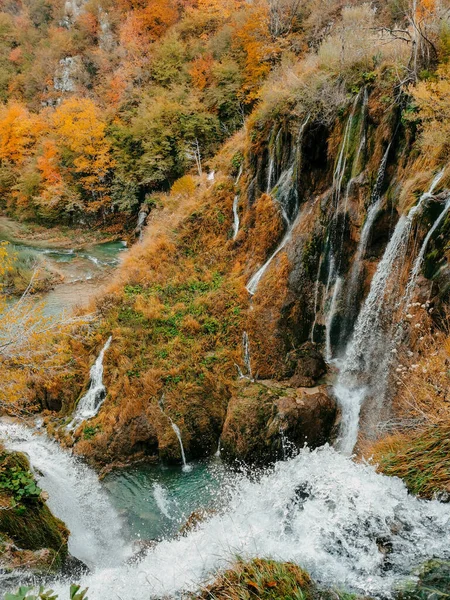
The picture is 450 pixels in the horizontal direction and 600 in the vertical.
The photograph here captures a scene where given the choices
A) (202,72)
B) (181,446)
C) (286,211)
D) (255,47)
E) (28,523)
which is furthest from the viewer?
(202,72)

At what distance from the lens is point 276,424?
336 inches

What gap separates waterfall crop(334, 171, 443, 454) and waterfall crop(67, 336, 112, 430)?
6.26 m

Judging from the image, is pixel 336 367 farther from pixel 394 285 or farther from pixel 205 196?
pixel 205 196

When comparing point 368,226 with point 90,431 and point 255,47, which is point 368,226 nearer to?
point 90,431

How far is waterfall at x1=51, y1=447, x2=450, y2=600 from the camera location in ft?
11.8

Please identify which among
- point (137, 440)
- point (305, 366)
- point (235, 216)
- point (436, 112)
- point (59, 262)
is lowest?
point (137, 440)

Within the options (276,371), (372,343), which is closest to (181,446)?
(276,371)

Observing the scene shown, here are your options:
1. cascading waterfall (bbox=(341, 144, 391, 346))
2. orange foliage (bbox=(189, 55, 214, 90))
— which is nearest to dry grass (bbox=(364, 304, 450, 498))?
cascading waterfall (bbox=(341, 144, 391, 346))

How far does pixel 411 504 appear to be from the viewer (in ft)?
13.4

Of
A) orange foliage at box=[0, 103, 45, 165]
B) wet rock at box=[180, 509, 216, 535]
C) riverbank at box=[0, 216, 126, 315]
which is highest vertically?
orange foliage at box=[0, 103, 45, 165]

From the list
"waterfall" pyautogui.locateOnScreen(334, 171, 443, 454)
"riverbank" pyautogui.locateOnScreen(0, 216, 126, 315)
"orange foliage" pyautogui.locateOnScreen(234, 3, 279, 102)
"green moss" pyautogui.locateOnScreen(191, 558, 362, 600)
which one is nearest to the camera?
"green moss" pyautogui.locateOnScreen(191, 558, 362, 600)

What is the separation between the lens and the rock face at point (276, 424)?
27.9 ft

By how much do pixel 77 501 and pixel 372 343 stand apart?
24.3 feet

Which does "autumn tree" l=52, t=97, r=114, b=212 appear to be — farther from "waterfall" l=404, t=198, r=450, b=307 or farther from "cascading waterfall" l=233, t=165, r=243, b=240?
"waterfall" l=404, t=198, r=450, b=307
